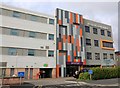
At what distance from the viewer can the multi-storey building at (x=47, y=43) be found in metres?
33.8

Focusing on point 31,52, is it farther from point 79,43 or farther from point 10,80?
point 10,80

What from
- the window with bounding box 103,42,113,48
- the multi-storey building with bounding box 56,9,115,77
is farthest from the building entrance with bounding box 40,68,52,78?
the window with bounding box 103,42,113,48

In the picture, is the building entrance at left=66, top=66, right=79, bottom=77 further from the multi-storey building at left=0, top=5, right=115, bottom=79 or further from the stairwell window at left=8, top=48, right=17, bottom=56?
the stairwell window at left=8, top=48, right=17, bottom=56

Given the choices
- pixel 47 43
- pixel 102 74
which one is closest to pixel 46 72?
pixel 47 43

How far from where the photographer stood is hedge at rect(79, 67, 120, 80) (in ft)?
93.1

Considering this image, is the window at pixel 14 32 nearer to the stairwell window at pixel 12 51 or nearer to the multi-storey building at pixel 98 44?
the stairwell window at pixel 12 51

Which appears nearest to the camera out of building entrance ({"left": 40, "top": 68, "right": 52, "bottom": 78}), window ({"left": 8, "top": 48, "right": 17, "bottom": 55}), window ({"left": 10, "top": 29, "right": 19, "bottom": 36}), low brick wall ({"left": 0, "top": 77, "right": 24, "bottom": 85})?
low brick wall ({"left": 0, "top": 77, "right": 24, "bottom": 85})

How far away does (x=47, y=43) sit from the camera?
3891cm

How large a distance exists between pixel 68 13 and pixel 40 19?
788cm

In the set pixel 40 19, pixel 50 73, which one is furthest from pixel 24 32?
pixel 50 73

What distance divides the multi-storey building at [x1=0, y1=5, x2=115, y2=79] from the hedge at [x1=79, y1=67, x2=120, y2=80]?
36.7ft

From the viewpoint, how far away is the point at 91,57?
4762 centimetres

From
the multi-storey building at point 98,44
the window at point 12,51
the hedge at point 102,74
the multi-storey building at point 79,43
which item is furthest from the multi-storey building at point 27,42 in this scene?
the multi-storey building at point 98,44

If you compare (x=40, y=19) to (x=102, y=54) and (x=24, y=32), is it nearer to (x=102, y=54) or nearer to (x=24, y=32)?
(x=24, y=32)
